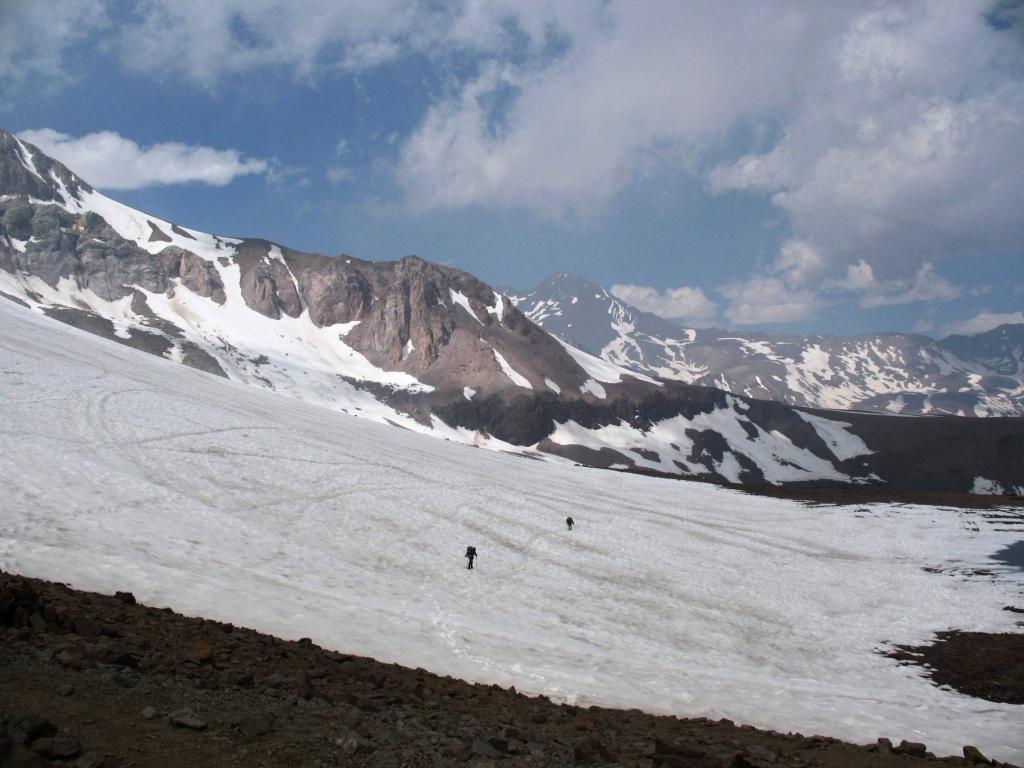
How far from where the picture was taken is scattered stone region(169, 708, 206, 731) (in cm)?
766

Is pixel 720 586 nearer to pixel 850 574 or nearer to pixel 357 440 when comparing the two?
pixel 850 574

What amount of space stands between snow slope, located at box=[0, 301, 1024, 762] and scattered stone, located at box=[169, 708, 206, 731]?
911cm

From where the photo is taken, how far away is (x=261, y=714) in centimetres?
858

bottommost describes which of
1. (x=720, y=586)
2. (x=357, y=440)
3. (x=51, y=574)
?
(x=51, y=574)

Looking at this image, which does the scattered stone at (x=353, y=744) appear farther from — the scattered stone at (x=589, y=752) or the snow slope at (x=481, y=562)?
the snow slope at (x=481, y=562)

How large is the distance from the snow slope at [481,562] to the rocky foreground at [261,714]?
3801 millimetres

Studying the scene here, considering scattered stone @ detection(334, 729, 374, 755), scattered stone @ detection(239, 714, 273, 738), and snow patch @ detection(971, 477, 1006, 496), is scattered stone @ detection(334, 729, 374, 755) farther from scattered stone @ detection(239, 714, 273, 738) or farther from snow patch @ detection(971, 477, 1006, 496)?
snow patch @ detection(971, 477, 1006, 496)

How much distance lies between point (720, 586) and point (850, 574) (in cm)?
1295

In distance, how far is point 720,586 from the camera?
3472 cm

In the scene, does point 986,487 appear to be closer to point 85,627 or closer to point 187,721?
point 85,627

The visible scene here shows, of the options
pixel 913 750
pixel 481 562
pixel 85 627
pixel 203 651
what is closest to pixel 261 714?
pixel 203 651

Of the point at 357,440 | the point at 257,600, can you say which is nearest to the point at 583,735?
the point at 257,600

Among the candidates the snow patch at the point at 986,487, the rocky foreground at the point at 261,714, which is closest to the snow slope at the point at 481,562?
the rocky foreground at the point at 261,714

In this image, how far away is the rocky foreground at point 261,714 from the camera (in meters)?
7.23
